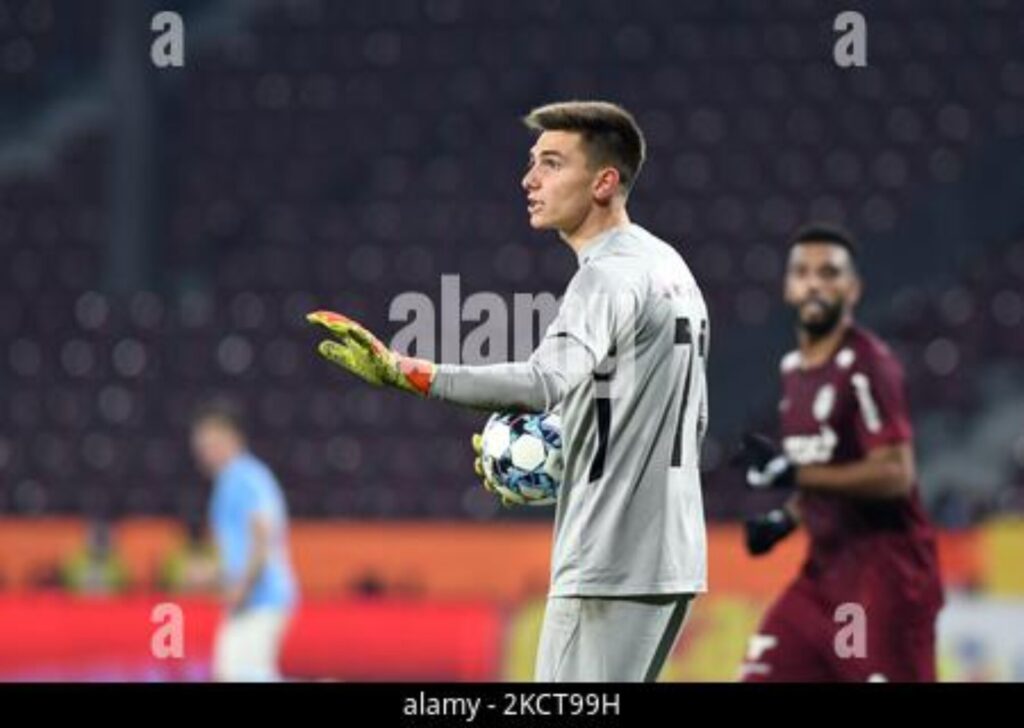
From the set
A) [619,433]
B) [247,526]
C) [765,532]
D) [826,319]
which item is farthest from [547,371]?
[247,526]

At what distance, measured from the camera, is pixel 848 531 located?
23.9 ft

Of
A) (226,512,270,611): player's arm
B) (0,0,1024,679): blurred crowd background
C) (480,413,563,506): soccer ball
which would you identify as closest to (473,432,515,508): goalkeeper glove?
(480,413,563,506): soccer ball

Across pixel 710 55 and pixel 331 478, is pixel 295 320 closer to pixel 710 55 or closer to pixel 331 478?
pixel 331 478

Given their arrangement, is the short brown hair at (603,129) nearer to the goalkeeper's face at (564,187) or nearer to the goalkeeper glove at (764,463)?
the goalkeeper's face at (564,187)

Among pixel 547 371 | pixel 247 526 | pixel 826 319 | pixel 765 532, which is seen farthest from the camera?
pixel 247 526

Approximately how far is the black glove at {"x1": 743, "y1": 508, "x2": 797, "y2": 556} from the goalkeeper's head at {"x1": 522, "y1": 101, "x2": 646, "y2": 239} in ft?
8.58

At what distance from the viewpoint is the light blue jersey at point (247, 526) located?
10.3 metres

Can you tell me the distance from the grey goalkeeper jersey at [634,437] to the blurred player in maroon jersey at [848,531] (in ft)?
8.23

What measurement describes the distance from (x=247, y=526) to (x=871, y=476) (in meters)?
3.98

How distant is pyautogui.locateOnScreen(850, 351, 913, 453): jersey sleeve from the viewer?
729cm

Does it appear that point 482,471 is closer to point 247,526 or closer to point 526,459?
point 526,459

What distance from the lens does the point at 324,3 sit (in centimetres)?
1611

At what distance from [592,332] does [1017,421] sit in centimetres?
942

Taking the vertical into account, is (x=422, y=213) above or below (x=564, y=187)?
above
